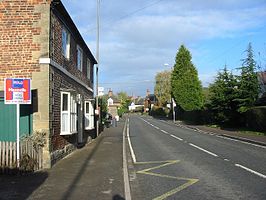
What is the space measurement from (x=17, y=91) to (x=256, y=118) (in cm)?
2178

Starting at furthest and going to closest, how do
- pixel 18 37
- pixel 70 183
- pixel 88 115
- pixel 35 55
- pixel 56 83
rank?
pixel 88 115, pixel 56 83, pixel 18 37, pixel 35 55, pixel 70 183

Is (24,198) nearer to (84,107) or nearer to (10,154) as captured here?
(10,154)

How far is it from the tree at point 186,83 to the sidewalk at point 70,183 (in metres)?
45.9

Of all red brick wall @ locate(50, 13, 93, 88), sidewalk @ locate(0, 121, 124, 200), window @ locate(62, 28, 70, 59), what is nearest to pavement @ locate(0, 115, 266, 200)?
sidewalk @ locate(0, 121, 124, 200)

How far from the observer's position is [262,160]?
14.7 m

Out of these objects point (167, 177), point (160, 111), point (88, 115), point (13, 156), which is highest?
point (160, 111)

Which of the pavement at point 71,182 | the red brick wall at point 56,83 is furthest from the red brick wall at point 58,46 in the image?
the pavement at point 71,182

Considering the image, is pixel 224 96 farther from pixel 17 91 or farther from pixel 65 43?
pixel 17 91

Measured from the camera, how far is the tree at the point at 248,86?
3294cm

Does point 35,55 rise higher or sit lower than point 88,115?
higher

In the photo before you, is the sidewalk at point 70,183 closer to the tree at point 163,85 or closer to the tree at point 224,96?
the tree at point 224,96

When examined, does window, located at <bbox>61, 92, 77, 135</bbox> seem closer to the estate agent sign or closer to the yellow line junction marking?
the yellow line junction marking

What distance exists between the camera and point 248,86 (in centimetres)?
3312

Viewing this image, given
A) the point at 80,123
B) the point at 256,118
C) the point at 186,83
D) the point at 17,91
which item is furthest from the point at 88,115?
the point at 186,83
